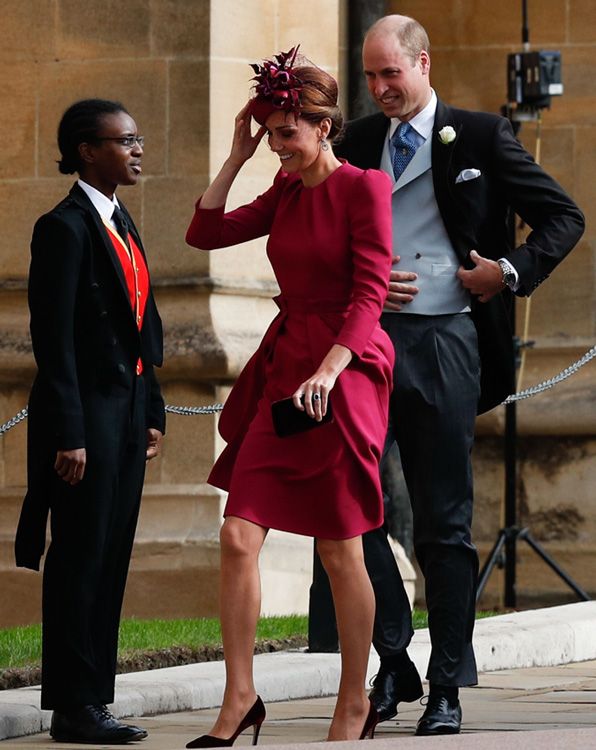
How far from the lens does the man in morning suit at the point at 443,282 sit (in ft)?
21.4

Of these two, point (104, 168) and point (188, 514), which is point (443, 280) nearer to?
point (104, 168)

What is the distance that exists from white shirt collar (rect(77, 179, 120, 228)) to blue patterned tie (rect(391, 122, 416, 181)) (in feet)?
2.61

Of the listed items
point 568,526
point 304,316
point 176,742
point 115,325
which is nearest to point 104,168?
point 115,325

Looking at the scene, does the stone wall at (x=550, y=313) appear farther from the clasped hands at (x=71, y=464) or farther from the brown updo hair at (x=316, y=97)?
the brown updo hair at (x=316, y=97)

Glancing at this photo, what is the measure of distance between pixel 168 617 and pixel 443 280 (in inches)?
146

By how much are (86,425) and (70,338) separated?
0.81 ft

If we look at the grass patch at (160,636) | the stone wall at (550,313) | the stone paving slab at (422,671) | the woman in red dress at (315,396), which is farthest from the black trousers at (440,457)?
the stone wall at (550,313)

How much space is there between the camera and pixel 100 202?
664 cm

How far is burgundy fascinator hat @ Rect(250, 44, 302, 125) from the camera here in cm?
598

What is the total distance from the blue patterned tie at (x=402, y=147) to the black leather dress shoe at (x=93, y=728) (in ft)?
5.48

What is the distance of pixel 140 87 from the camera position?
1027cm

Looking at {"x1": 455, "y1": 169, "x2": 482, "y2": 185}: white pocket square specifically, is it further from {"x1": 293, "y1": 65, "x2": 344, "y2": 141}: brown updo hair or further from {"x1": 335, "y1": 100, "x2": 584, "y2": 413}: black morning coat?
{"x1": 293, "y1": 65, "x2": 344, "y2": 141}: brown updo hair

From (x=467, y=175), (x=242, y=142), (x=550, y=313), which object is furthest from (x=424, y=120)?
(x=550, y=313)

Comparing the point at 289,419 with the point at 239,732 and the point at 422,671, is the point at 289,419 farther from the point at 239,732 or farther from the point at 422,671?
the point at 422,671
